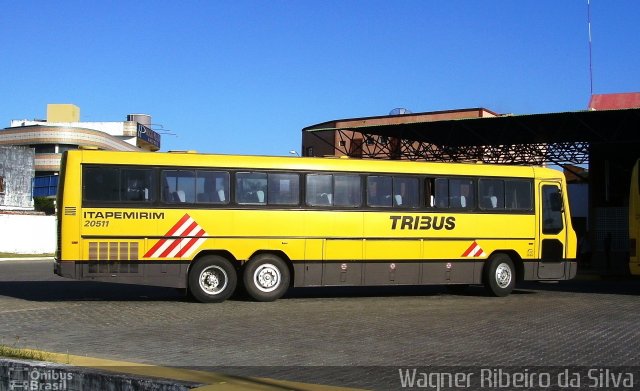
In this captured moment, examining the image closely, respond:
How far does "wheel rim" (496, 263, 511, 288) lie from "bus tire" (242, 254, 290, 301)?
5.25 m

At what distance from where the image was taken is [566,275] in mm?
18281

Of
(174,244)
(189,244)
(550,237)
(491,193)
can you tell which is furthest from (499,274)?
(174,244)

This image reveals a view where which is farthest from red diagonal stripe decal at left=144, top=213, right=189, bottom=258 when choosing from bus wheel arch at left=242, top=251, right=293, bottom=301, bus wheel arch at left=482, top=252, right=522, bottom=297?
bus wheel arch at left=482, top=252, right=522, bottom=297

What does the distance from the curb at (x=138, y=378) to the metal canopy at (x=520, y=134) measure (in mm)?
21490

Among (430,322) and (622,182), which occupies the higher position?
(622,182)

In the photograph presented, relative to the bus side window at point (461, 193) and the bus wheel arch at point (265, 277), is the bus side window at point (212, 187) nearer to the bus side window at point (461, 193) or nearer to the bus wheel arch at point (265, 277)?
the bus wheel arch at point (265, 277)

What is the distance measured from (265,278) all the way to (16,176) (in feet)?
143

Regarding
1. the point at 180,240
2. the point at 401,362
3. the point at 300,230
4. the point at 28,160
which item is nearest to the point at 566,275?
the point at 300,230

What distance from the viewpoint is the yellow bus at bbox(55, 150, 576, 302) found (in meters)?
15.2

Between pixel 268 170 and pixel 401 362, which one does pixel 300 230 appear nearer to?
pixel 268 170

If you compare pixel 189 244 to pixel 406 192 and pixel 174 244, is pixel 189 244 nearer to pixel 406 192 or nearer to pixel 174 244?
pixel 174 244

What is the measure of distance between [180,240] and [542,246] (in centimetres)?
872

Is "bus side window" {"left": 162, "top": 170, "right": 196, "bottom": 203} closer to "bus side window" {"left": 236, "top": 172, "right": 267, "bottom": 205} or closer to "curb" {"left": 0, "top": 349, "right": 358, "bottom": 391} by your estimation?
"bus side window" {"left": 236, "top": 172, "right": 267, "bottom": 205}

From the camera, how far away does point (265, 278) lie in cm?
1611
